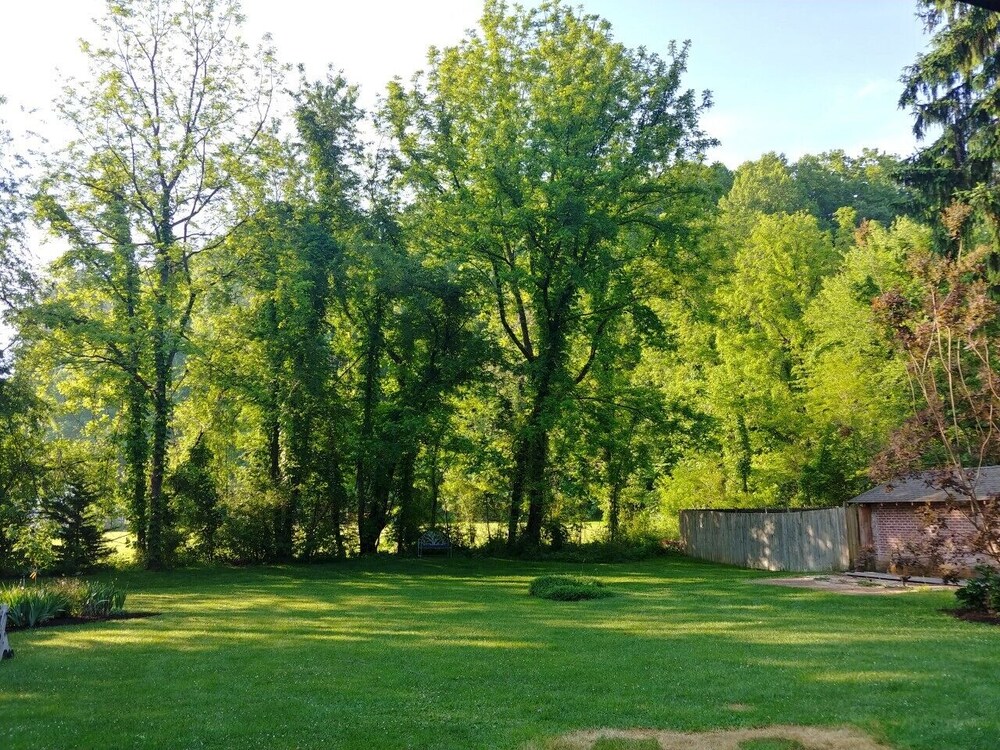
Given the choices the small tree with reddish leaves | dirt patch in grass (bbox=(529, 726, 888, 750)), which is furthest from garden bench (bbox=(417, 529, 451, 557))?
Result: dirt patch in grass (bbox=(529, 726, 888, 750))

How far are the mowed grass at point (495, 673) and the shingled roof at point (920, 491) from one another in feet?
8.72

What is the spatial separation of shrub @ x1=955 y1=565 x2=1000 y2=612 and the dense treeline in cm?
1292

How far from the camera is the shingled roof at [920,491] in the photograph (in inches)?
691

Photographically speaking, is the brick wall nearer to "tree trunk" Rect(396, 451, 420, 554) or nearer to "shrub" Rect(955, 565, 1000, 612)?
"shrub" Rect(955, 565, 1000, 612)

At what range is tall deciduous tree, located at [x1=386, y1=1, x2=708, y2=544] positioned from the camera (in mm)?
27781

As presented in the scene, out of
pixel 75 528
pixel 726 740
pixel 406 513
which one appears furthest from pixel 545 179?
pixel 726 740

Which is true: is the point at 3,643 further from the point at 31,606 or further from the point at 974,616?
the point at 974,616

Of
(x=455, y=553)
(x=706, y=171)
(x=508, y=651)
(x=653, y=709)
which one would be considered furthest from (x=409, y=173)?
(x=653, y=709)

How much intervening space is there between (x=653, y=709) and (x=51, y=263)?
2534 cm

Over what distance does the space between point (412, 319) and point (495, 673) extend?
20230 millimetres

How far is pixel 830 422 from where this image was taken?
1170 inches

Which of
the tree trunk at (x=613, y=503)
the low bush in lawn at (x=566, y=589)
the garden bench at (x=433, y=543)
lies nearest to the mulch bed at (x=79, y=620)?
the low bush in lawn at (x=566, y=589)

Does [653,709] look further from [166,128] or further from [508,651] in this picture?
[166,128]

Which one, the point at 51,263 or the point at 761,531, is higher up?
the point at 51,263
